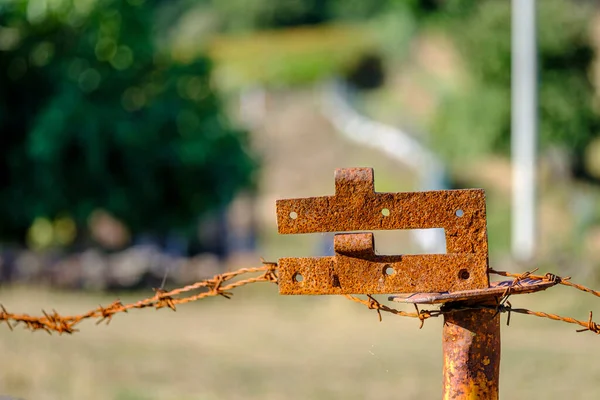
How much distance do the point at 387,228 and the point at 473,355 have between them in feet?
1.17

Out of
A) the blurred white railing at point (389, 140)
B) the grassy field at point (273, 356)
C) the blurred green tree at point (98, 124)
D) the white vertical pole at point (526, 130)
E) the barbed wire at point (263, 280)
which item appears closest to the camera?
the barbed wire at point (263, 280)

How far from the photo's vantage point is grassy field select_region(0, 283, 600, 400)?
8.41 meters

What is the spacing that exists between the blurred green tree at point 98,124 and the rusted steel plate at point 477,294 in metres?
18.7

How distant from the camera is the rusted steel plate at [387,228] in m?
2.23

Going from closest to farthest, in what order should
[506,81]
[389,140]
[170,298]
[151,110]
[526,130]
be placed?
[170,298] → [526,130] → [151,110] → [506,81] → [389,140]

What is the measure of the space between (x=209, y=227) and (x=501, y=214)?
9.47 m

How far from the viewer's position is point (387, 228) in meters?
2.26

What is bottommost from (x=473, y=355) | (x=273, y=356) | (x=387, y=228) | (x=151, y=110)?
(x=273, y=356)

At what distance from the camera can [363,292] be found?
2283 millimetres

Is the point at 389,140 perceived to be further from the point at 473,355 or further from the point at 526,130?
the point at 473,355

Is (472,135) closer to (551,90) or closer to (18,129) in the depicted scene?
(551,90)

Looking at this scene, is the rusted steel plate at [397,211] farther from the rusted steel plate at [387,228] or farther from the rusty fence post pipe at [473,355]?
the rusty fence post pipe at [473,355]

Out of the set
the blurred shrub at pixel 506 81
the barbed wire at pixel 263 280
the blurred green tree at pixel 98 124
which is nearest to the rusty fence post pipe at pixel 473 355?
the barbed wire at pixel 263 280

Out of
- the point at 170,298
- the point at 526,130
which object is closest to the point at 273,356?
the point at 170,298
